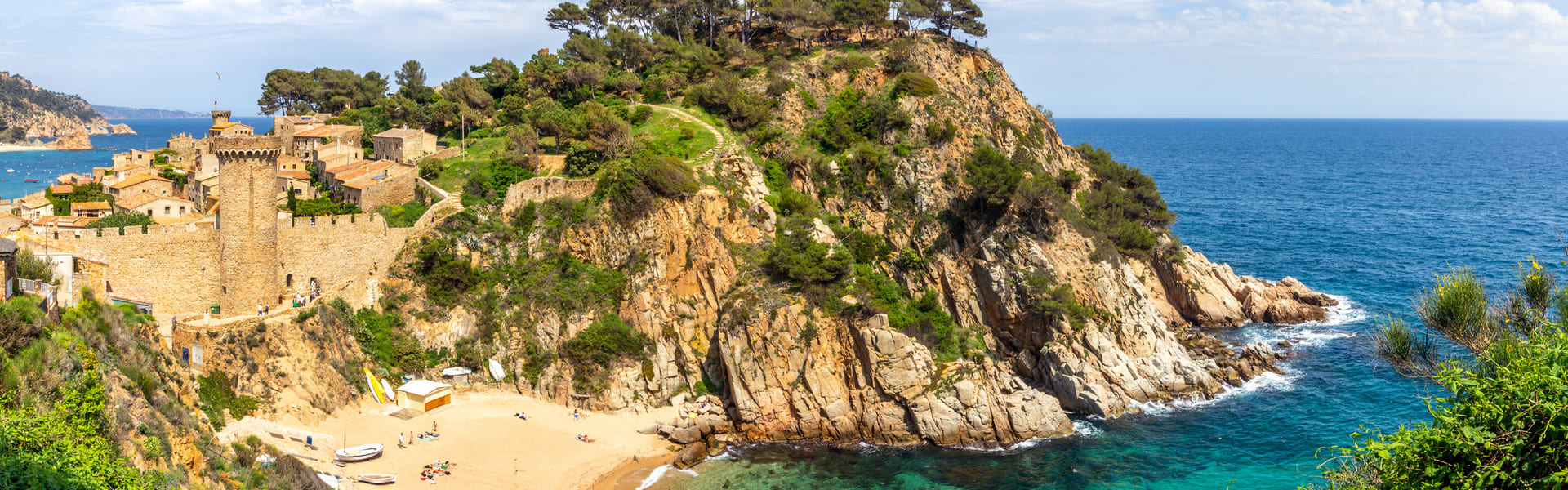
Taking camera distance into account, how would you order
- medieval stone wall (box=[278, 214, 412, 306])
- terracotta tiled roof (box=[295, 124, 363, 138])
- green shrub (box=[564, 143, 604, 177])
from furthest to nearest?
terracotta tiled roof (box=[295, 124, 363, 138]) → green shrub (box=[564, 143, 604, 177]) → medieval stone wall (box=[278, 214, 412, 306])

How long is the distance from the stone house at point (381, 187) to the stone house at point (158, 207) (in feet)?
25.1

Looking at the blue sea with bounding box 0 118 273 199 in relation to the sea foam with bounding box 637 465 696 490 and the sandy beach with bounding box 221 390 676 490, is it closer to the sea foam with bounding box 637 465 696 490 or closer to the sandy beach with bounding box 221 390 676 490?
the sandy beach with bounding box 221 390 676 490

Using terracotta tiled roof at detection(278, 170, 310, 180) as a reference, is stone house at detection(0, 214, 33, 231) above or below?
below

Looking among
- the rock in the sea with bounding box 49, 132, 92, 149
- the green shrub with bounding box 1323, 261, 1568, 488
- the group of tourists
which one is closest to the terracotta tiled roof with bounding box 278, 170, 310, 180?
the group of tourists

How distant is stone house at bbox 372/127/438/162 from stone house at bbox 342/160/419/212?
161 inches

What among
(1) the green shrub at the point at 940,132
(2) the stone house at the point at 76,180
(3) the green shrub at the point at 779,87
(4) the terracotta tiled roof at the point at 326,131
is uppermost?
(3) the green shrub at the point at 779,87

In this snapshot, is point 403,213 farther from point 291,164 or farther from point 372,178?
point 291,164

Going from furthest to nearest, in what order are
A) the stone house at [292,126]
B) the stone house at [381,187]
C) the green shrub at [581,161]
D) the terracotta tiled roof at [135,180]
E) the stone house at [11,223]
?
the stone house at [292,126] < the terracotta tiled roof at [135,180] < the green shrub at [581,161] < the stone house at [381,187] < the stone house at [11,223]

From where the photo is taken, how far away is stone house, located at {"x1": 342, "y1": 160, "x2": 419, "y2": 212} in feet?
141

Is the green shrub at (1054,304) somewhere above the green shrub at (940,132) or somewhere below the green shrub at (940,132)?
below

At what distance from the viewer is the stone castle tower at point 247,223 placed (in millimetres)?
33031

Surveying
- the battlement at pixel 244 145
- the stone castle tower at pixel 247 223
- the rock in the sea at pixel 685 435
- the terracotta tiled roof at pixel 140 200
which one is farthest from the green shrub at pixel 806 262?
the terracotta tiled roof at pixel 140 200

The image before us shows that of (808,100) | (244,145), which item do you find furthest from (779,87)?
(244,145)

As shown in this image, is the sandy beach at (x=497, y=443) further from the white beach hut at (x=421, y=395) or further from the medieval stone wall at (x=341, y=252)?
the medieval stone wall at (x=341, y=252)
